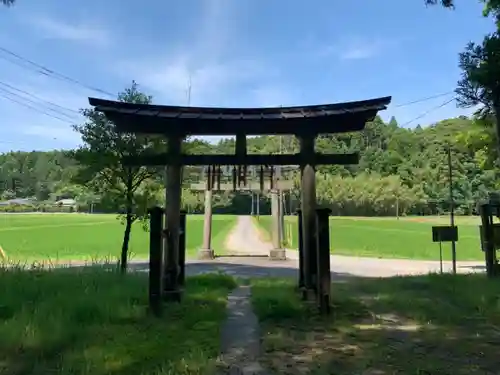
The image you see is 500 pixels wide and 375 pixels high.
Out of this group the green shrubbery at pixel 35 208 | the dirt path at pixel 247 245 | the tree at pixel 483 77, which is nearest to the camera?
the tree at pixel 483 77

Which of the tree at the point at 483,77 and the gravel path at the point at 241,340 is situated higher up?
the tree at the point at 483,77

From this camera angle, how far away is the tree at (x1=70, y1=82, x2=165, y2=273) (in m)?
12.1

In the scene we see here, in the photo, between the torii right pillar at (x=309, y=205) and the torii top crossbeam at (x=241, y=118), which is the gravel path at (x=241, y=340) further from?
the torii top crossbeam at (x=241, y=118)

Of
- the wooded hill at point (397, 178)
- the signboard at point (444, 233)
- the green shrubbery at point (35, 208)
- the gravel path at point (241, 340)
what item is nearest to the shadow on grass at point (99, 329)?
the gravel path at point (241, 340)

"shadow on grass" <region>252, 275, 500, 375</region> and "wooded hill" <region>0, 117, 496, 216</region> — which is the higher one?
"wooded hill" <region>0, 117, 496, 216</region>

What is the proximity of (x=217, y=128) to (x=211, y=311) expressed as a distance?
275 centimetres

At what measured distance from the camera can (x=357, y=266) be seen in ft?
59.3

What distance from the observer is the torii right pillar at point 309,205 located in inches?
285

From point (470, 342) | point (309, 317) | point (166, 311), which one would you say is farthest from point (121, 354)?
point (470, 342)

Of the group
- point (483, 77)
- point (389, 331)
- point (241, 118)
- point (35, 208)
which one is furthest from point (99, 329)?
point (35, 208)

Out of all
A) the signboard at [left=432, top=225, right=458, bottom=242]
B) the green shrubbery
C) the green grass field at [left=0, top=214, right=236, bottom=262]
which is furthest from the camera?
the green shrubbery

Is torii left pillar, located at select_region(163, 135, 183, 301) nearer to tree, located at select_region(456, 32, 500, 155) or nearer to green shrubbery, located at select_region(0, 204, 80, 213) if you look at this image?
tree, located at select_region(456, 32, 500, 155)

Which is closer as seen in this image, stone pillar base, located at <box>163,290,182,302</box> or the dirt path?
stone pillar base, located at <box>163,290,182,302</box>

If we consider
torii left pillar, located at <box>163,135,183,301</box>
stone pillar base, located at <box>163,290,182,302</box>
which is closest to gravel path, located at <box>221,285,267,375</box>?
stone pillar base, located at <box>163,290,182,302</box>
